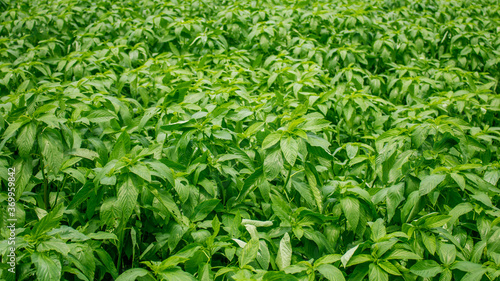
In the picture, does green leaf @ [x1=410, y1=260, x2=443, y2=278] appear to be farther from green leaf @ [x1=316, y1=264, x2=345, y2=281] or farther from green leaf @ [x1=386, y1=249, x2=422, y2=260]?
green leaf @ [x1=316, y1=264, x2=345, y2=281]

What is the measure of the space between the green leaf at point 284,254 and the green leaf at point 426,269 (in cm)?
49

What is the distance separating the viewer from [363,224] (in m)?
1.72

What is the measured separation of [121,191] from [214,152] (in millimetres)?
585

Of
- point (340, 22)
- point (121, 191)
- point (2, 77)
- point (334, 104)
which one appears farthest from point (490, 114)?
point (2, 77)

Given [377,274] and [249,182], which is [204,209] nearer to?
[249,182]

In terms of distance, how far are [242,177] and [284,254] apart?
587mm

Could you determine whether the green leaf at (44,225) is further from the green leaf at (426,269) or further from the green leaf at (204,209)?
the green leaf at (426,269)

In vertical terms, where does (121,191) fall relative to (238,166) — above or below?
above

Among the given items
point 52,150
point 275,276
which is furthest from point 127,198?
point 275,276

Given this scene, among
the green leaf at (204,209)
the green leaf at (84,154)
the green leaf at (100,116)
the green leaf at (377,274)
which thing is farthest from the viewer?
the green leaf at (100,116)

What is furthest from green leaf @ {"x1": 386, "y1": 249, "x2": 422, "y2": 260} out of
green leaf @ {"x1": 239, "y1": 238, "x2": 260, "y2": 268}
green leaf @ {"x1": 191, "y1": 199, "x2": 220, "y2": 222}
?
green leaf @ {"x1": 191, "y1": 199, "x2": 220, "y2": 222}

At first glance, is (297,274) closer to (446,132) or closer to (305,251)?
(305,251)

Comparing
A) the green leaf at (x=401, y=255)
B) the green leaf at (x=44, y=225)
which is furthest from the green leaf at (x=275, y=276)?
the green leaf at (x=44, y=225)

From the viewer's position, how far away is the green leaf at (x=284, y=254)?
1.53m
